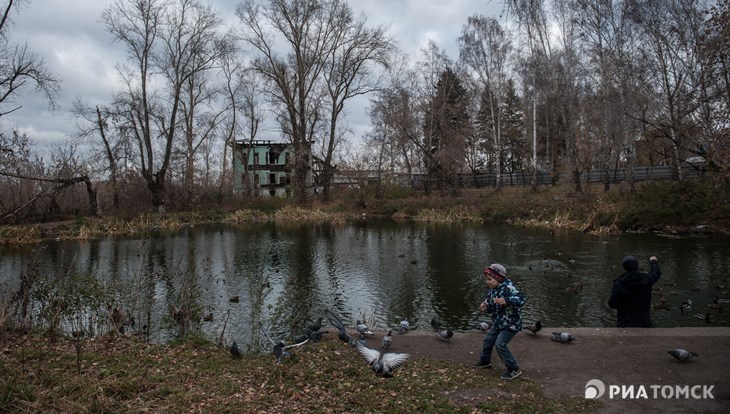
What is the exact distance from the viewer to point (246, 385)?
6.11 meters

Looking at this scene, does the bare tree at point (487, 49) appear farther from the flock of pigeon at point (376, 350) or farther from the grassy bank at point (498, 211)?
the flock of pigeon at point (376, 350)

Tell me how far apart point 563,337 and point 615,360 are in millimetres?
854

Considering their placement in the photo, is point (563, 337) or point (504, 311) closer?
point (504, 311)

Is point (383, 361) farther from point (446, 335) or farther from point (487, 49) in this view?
point (487, 49)

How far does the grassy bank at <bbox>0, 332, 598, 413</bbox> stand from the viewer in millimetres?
5309

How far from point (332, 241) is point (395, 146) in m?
25.1

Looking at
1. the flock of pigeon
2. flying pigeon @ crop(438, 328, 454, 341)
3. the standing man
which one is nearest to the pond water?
the flock of pigeon

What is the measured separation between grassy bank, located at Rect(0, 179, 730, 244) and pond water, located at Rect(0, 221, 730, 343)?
2197mm

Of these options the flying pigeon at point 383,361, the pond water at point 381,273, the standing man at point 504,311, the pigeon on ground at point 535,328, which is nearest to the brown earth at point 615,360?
the pigeon on ground at point 535,328

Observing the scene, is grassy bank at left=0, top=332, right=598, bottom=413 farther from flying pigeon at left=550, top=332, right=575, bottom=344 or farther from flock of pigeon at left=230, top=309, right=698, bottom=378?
flying pigeon at left=550, top=332, right=575, bottom=344

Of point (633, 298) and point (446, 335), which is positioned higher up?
point (633, 298)

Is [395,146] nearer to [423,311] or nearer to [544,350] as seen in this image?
[423,311]

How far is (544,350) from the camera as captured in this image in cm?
733

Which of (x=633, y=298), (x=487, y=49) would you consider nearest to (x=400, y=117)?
(x=487, y=49)
